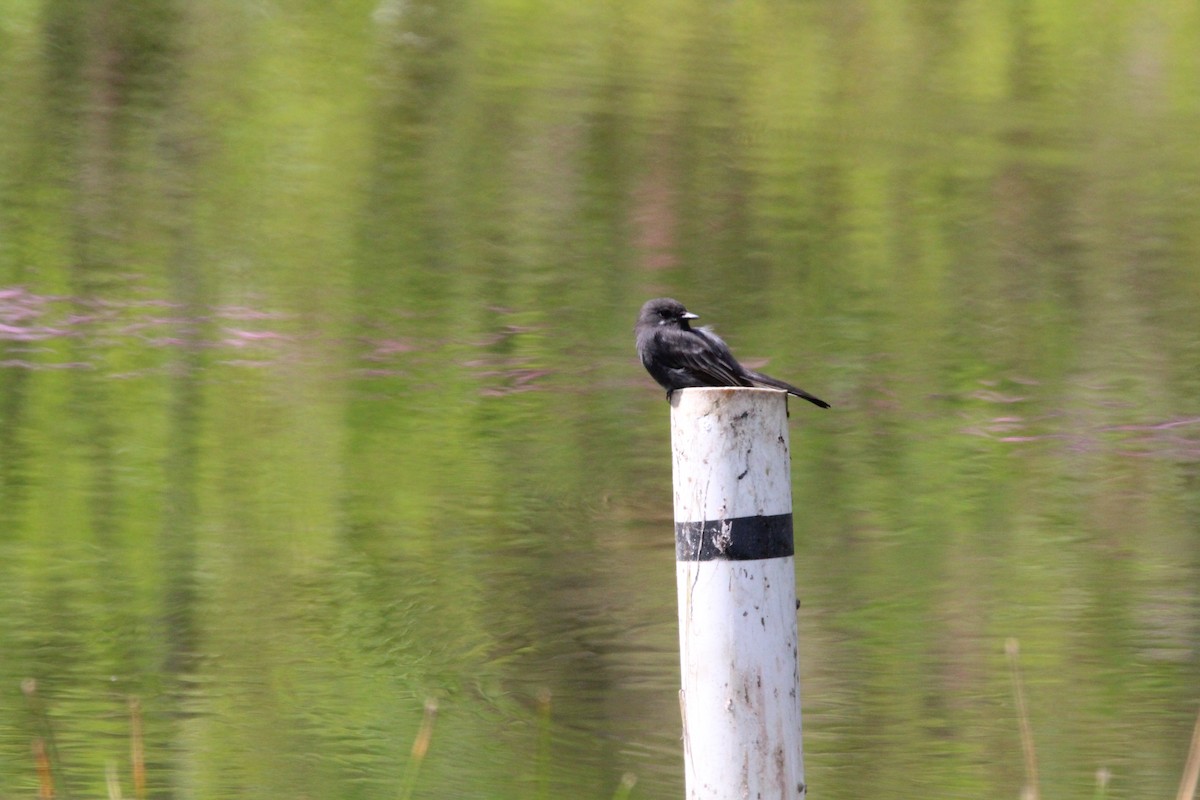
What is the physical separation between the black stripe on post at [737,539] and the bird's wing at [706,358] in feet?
2.72

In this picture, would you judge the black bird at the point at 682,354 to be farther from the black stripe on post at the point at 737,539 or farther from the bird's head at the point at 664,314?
the black stripe on post at the point at 737,539

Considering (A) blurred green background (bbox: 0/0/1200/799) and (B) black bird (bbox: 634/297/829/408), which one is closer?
(B) black bird (bbox: 634/297/829/408)

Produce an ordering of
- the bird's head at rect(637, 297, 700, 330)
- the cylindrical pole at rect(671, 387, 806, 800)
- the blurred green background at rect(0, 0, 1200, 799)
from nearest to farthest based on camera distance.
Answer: the cylindrical pole at rect(671, 387, 806, 800) < the bird's head at rect(637, 297, 700, 330) < the blurred green background at rect(0, 0, 1200, 799)

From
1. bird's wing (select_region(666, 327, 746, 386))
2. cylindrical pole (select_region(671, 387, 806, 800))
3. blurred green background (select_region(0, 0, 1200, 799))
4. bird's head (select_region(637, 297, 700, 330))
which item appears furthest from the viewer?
blurred green background (select_region(0, 0, 1200, 799))

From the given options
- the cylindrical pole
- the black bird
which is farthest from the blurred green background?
the cylindrical pole

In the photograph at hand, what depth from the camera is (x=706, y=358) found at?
2.54m

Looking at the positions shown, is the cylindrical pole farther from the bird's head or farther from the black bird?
the bird's head

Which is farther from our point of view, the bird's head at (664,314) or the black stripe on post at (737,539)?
the bird's head at (664,314)

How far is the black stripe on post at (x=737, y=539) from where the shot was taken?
1.68 metres

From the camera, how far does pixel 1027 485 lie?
11.9 feet

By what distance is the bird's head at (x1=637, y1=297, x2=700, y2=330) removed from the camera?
2.68 m

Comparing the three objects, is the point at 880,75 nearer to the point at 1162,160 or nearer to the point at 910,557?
the point at 1162,160

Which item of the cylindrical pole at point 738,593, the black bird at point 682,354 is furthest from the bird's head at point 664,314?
the cylindrical pole at point 738,593

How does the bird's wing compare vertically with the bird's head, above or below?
below
